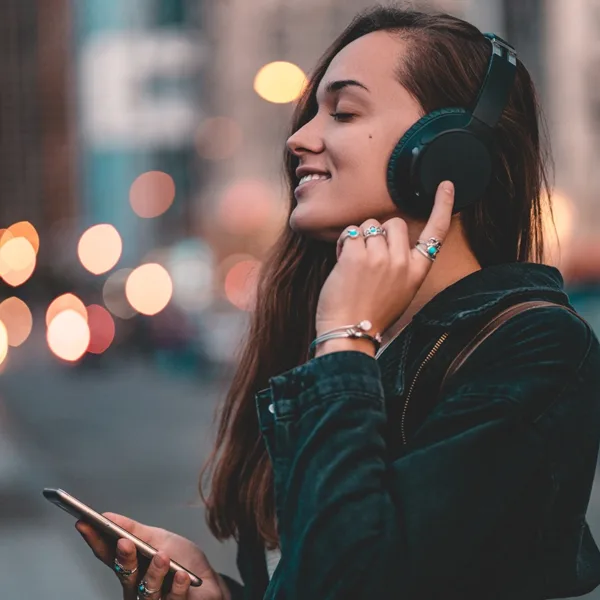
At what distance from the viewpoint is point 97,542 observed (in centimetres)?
192

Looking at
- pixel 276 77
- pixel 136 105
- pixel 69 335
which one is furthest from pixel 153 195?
pixel 276 77

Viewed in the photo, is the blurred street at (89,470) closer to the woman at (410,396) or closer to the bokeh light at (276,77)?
the woman at (410,396)

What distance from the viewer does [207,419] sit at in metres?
16.4

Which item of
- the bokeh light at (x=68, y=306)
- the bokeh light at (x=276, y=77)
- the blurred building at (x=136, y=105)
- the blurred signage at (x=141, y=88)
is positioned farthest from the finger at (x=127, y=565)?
the blurred signage at (x=141, y=88)

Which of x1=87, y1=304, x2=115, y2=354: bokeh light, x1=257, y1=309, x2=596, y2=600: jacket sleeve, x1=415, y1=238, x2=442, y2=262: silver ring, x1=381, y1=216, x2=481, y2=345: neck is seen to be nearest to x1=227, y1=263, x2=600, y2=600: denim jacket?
x1=257, y1=309, x2=596, y2=600: jacket sleeve

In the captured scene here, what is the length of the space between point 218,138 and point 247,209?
1564 centimetres

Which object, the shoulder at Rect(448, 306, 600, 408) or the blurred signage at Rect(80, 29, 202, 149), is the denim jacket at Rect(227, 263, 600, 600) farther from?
the blurred signage at Rect(80, 29, 202, 149)

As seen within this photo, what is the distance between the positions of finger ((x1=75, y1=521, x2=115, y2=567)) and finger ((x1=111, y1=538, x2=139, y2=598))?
2 cm

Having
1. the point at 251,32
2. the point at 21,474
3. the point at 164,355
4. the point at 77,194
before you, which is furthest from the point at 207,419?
the point at 77,194

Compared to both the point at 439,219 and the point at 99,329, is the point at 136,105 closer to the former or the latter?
the point at 99,329

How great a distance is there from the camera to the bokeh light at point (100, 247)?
51.6 meters

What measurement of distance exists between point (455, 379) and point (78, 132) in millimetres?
119457

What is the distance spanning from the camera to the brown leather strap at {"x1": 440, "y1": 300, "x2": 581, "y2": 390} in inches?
66.8

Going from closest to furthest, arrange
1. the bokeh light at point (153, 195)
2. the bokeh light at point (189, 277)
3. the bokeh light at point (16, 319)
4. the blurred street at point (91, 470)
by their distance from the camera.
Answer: the blurred street at point (91, 470) → the bokeh light at point (16, 319) → the bokeh light at point (189, 277) → the bokeh light at point (153, 195)
